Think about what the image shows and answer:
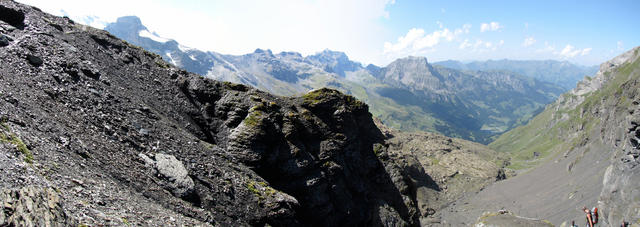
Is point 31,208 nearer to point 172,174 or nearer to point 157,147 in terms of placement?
point 172,174

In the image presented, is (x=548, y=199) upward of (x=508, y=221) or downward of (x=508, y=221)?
downward

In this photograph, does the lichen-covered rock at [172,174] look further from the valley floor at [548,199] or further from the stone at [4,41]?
the valley floor at [548,199]

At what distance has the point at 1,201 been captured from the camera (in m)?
11.2

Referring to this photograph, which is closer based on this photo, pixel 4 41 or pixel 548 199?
pixel 4 41

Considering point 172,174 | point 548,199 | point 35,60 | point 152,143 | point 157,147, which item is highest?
point 35,60

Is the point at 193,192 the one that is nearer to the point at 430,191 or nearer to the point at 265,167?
the point at 265,167

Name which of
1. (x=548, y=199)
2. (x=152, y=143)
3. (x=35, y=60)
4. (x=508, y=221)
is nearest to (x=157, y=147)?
(x=152, y=143)

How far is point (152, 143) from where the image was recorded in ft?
82.0

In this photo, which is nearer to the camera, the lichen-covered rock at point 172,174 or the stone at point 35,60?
the lichen-covered rock at point 172,174

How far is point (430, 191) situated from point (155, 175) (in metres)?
158

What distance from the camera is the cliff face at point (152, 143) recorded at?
1625 cm

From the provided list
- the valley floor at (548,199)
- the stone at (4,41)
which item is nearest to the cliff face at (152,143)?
the stone at (4,41)

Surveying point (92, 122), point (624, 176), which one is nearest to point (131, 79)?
point (92, 122)

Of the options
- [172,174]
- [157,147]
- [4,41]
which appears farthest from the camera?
[157,147]
